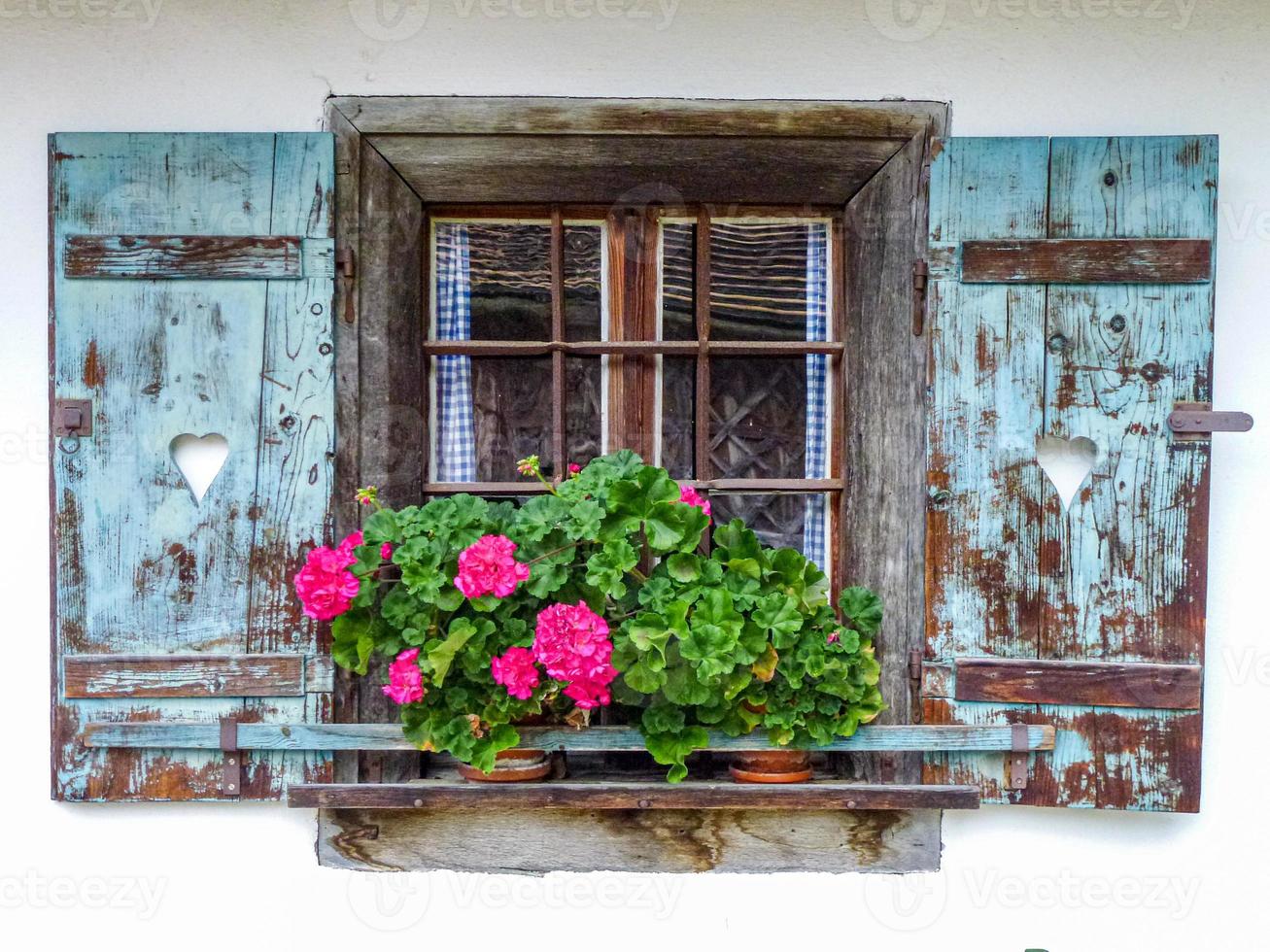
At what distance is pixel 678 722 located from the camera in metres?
1.86

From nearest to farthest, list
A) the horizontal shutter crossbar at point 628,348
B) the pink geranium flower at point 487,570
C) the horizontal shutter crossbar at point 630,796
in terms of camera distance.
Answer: the pink geranium flower at point 487,570, the horizontal shutter crossbar at point 630,796, the horizontal shutter crossbar at point 628,348

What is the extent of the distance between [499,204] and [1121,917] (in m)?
2.04

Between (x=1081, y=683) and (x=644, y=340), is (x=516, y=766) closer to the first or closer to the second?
(x=644, y=340)

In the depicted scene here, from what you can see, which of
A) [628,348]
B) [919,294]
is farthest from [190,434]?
[919,294]

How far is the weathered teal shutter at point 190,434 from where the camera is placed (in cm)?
195

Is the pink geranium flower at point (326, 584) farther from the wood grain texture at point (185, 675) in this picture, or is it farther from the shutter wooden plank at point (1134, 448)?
the shutter wooden plank at point (1134, 448)

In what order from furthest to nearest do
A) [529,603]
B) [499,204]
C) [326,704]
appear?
[499,204], [326,704], [529,603]

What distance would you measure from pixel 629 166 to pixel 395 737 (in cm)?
128

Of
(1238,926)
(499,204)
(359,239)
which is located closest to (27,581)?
(359,239)

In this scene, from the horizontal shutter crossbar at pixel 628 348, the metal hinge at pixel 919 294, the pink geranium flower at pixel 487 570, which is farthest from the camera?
the horizontal shutter crossbar at pixel 628 348

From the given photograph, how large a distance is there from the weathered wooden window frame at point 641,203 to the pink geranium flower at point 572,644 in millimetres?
435

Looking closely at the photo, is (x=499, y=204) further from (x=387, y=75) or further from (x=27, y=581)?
(x=27, y=581)

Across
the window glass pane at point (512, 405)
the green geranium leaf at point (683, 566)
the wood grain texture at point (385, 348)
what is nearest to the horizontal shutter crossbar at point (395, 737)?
the wood grain texture at point (385, 348)

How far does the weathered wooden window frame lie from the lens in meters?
2.02
